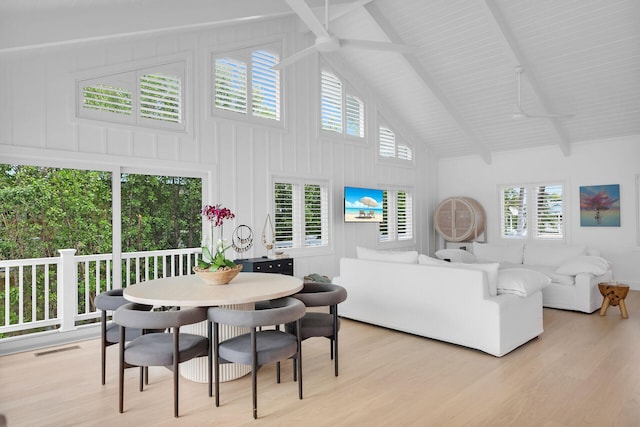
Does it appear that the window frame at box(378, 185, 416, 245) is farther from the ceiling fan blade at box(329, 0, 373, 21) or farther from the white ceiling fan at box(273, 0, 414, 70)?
the white ceiling fan at box(273, 0, 414, 70)

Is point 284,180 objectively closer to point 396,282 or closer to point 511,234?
point 396,282

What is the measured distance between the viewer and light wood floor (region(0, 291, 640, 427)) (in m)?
2.63

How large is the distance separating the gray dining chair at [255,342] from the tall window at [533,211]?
6920mm

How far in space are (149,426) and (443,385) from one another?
208 cm

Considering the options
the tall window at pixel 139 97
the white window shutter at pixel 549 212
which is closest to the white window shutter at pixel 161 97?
the tall window at pixel 139 97

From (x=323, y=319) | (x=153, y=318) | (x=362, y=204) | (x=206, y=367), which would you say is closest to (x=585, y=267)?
(x=362, y=204)

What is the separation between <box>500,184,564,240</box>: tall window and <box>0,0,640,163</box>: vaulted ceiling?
2.78 ft

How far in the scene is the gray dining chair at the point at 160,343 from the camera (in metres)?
2.56

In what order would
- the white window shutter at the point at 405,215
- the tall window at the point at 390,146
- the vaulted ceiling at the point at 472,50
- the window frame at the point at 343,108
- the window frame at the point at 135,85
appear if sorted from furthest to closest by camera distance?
the white window shutter at the point at 405,215
the tall window at the point at 390,146
the window frame at the point at 343,108
the window frame at the point at 135,85
the vaulted ceiling at the point at 472,50

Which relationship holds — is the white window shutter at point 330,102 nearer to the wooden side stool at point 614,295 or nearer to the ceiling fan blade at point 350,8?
the ceiling fan blade at point 350,8

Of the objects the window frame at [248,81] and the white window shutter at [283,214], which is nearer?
the window frame at [248,81]

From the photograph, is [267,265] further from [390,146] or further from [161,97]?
[390,146]

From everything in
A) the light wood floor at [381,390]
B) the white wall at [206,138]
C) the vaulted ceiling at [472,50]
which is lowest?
the light wood floor at [381,390]

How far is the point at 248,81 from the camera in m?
6.00
